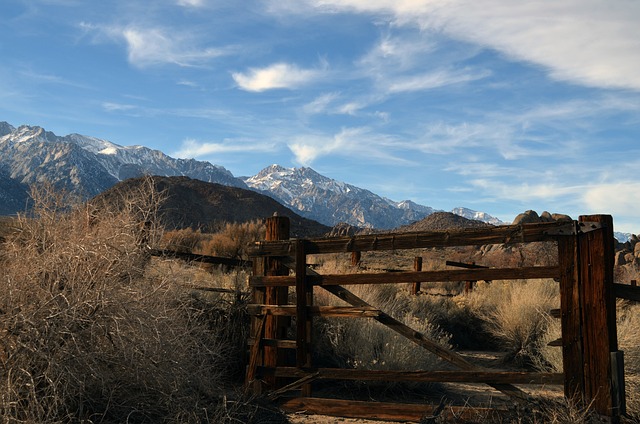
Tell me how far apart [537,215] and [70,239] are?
5236 centimetres

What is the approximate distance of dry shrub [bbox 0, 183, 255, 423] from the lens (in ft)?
16.8

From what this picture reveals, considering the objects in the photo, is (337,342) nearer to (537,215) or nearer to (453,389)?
(453,389)

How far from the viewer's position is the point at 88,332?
5.35m

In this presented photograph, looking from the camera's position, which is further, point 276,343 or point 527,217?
point 527,217

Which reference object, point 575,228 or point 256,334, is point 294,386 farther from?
point 575,228

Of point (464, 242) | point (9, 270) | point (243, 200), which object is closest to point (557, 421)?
point (464, 242)

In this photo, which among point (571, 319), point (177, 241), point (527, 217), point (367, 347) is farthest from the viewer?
point (527, 217)

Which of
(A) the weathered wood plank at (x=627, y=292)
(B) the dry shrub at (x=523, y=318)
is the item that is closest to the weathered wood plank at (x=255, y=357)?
(A) the weathered wood plank at (x=627, y=292)

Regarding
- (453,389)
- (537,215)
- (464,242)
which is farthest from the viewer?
(537,215)

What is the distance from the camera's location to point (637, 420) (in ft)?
19.9

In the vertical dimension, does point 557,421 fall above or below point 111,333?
below

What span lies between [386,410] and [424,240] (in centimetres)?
192

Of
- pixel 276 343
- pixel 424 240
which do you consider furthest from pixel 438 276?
pixel 276 343

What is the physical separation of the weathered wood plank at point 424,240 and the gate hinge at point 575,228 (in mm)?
19
